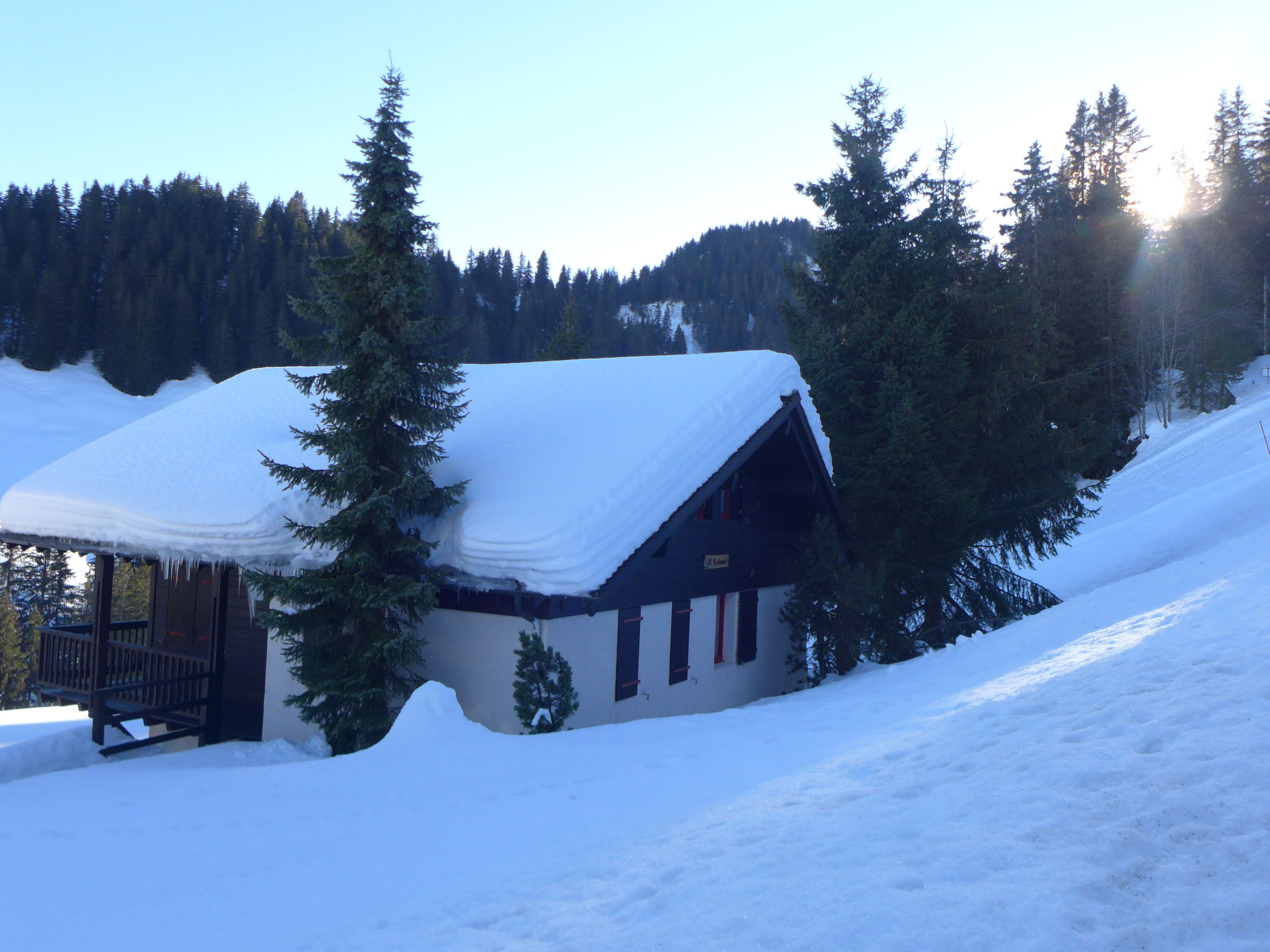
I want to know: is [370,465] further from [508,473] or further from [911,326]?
[911,326]

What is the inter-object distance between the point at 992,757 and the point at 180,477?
12.1 meters

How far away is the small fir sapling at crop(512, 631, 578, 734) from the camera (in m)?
9.92

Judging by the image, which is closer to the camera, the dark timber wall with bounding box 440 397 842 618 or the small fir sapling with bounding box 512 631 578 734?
the small fir sapling with bounding box 512 631 578 734

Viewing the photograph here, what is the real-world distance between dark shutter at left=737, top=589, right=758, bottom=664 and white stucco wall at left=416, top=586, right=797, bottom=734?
1068mm

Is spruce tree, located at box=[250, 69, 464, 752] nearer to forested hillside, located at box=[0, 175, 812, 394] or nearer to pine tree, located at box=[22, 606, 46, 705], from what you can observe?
pine tree, located at box=[22, 606, 46, 705]

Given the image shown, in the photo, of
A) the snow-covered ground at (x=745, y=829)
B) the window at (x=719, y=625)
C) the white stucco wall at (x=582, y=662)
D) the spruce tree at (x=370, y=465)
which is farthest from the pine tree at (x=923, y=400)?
the spruce tree at (x=370, y=465)

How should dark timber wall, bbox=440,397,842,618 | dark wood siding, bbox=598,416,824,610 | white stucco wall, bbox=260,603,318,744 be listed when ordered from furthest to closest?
dark wood siding, bbox=598,416,824,610 < white stucco wall, bbox=260,603,318,744 < dark timber wall, bbox=440,397,842,618

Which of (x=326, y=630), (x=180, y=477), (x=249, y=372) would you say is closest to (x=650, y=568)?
(x=326, y=630)

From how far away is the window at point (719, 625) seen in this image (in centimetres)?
1448

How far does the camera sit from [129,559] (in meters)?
13.0

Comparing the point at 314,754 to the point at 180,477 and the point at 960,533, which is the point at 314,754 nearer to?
the point at 180,477

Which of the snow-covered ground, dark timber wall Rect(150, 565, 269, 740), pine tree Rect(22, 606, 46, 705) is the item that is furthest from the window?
pine tree Rect(22, 606, 46, 705)

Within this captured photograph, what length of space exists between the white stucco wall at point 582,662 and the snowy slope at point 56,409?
4225 cm

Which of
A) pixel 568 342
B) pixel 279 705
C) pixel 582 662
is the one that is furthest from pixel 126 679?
pixel 568 342
